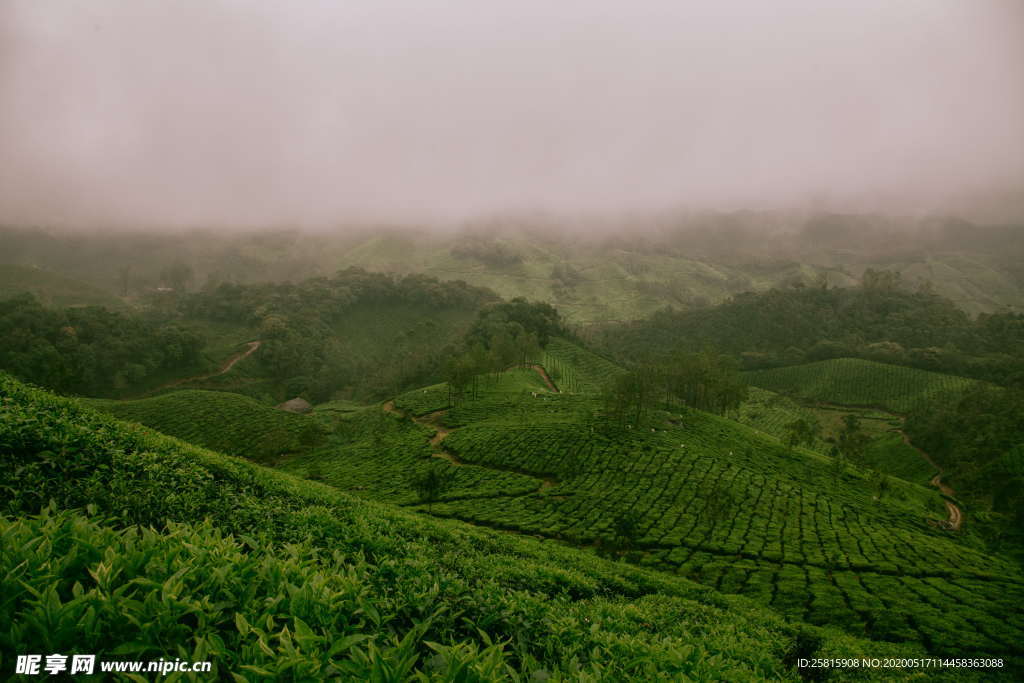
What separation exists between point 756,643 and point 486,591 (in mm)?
9778

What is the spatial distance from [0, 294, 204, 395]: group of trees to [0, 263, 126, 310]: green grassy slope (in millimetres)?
83845

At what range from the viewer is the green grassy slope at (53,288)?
166 metres

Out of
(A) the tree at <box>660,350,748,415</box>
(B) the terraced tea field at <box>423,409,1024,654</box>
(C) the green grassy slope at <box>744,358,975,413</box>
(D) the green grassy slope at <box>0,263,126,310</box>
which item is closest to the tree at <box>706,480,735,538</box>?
(B) the terraced tea field at <box>423,409,1024,654</box>

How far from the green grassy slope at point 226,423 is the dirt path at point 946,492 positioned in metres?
73.7

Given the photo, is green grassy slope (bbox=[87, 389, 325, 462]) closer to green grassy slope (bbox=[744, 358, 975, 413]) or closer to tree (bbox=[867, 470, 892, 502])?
tree (bbox=[867, 470, 892, 502])

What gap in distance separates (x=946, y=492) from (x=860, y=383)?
68.1 meters

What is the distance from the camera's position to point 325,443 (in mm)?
60500

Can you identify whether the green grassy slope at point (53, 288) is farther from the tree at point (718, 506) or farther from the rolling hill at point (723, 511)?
the tree at point (718, 506)

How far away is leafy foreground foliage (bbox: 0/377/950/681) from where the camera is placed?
2713 mm

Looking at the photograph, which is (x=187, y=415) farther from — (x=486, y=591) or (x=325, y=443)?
(x=486, y=591)

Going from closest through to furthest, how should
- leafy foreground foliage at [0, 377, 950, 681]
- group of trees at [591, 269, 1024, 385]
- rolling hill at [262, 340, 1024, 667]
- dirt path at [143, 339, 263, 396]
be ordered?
1. leafy foreground foliage at [0, 377, 950, 681]
2. rolling hill at [262, 340, 1024, 667]
3. dirt path at [143, 339, 263, 396]
4. group of trees at [591, 269, 1024, 385]

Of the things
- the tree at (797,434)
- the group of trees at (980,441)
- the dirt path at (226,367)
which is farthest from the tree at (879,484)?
the dirt path at (226,367)

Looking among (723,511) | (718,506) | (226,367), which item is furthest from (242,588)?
(226,367)

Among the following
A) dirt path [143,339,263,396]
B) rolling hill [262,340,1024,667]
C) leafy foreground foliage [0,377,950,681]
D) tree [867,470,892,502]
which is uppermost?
leafy foreground foliage [0,377,950,681]
